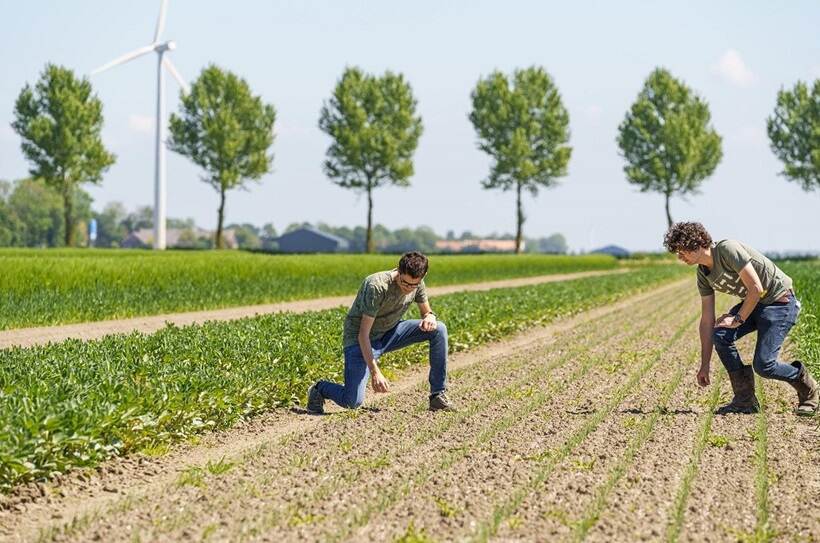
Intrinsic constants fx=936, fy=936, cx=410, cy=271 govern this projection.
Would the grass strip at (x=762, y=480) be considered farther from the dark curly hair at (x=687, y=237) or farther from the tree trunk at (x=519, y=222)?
the tree trunk at (x=519, y=222)

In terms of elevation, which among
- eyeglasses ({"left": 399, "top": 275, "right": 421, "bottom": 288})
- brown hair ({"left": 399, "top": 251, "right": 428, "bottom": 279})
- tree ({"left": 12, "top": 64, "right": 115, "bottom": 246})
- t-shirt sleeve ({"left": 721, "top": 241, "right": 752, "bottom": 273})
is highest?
tree ({"left": 12, "top": 64, "right": 115, "bottom": 246})

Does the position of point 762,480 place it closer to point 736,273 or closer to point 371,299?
point 736,273

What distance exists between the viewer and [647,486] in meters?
6.32

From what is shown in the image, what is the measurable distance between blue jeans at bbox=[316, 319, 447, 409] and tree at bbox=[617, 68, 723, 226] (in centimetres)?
7161

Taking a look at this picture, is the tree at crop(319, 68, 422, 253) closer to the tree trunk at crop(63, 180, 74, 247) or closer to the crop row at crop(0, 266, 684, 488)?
the tree trunk at crop(63, 180, 74, 247)

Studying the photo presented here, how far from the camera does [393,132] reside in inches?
2576

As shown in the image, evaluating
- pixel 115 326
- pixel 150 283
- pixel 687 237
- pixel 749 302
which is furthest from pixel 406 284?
pixel 150 283

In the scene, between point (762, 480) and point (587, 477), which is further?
point (762, 480)

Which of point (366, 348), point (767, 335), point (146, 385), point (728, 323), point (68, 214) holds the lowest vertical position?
point (146, 385)

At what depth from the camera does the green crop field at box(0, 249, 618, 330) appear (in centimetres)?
1945

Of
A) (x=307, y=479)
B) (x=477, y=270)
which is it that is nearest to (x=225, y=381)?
(x=307, y=479)

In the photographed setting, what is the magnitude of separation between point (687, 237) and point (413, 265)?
2.37m

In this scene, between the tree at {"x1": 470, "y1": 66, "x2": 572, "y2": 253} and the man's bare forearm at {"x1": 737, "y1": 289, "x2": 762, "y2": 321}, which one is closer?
the man's bare forearm at {"x1": 737, "y1": 289, "x2": 762, "y2": 321}

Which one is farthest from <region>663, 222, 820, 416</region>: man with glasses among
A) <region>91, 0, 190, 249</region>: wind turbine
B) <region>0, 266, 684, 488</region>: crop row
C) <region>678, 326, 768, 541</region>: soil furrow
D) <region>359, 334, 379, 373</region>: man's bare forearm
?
<region>91, 0, 190, 249</region>: wind turbine
